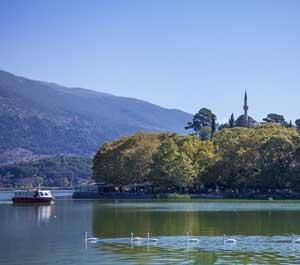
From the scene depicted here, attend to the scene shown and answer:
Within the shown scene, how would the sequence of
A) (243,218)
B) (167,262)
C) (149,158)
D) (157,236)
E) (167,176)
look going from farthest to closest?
(149,158) < (167,176) < (243,218) < (157,236) < (167,262)

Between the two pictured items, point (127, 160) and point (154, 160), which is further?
point (127, 160)

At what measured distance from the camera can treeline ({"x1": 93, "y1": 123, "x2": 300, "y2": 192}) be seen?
119 m

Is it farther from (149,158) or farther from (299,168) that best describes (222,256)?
(149,158)

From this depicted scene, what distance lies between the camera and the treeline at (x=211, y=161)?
119 metres

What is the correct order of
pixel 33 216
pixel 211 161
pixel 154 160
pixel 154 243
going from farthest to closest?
pixel 154 160
pixel 211 161
pixel 33 216
pixel 154 243

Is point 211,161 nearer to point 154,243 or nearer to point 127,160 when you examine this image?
point 127,160

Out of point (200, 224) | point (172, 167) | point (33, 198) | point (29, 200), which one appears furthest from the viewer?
point (172, 167)

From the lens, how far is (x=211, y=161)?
128500mm

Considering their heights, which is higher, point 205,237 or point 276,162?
point 276,162

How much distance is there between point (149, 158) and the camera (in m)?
139

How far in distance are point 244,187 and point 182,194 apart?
11.9m

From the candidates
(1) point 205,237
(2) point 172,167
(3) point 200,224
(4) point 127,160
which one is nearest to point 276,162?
(2) point 172,167

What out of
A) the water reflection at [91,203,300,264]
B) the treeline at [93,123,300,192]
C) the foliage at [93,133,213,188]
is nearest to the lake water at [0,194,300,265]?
the water reflection at [91,203,300,264]

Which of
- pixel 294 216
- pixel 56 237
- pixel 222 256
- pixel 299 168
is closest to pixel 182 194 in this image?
pixel 299 168
